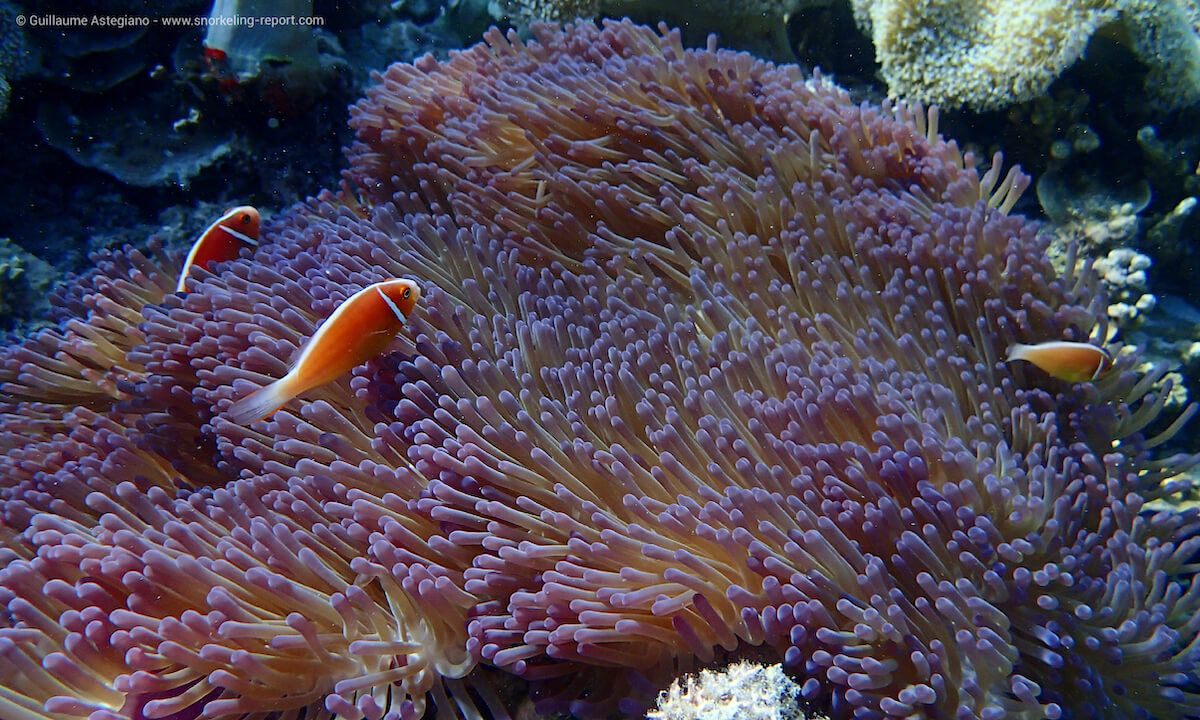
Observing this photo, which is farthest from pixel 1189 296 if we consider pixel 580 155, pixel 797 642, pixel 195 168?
pixel 195 168

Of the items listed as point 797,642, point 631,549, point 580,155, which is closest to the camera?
point 797,642

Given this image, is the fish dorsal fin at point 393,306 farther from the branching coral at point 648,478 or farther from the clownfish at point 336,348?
the branching coral at point 648,478

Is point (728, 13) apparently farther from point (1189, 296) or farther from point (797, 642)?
point (797, 642)

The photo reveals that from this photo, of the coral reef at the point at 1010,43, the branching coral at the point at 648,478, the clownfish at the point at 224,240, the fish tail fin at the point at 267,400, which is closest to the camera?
the branching coral at the point at 648,478

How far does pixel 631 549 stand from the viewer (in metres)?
1.56

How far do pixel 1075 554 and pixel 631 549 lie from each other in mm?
1042

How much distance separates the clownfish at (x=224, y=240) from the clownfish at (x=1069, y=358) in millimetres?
3059

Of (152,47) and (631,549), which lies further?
(152,47)

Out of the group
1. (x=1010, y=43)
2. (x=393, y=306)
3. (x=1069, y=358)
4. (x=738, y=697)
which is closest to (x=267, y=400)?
(x=393, y=306)

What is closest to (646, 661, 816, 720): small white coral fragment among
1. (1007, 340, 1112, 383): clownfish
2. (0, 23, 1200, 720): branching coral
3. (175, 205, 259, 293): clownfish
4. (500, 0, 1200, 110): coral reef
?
(0, 23, 1200, 720): branching coral

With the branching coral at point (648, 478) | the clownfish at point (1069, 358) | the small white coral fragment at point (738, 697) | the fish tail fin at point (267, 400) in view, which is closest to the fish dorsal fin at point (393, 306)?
the branching coral at point (648, 478)

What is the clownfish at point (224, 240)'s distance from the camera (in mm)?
3035

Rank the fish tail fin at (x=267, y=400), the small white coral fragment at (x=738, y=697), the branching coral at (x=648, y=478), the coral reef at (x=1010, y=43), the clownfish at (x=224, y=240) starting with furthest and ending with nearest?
1. the coral reef at (x=1010, y=43)
2. the clownfish at (x=224, y=240)
3. the fish tail fin at (x=267, y=400)
4. the branching coral at (x=648, y=478)
5. the small white coral fragment at (x=738, y=697)

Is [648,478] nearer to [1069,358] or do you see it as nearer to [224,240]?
[1069,358]
